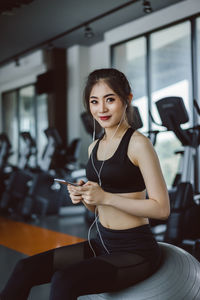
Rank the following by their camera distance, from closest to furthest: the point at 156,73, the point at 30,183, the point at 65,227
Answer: the point at 65,227, the point at 30,183, the point at 156,73

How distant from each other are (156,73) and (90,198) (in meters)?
5.08

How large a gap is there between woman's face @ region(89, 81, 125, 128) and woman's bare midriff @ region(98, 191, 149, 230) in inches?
13.0

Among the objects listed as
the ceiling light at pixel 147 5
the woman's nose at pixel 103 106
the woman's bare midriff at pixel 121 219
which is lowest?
the woman's bare midriff at pixel 121 219

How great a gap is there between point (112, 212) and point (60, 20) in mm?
4952

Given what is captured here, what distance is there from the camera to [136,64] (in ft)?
21.3

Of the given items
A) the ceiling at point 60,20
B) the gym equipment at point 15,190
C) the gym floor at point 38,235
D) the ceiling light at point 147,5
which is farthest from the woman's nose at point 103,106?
the gym equipment at point 15,190

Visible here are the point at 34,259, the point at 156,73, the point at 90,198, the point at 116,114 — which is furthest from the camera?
the point at 156,73

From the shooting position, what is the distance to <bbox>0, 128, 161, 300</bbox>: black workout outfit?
1226 mm

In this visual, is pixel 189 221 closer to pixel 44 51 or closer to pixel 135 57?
pixel 135 57

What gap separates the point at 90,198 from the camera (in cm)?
128

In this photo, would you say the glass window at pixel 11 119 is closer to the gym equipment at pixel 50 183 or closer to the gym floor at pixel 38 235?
the gym equipment at pixel 50 183

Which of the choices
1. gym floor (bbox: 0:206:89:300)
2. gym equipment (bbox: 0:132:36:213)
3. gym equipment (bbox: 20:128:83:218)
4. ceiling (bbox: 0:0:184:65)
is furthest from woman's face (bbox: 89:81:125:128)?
gym equipment (bbox: 0:132:36:213)

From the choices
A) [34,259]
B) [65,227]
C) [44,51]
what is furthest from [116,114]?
[44,51]

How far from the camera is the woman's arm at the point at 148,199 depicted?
1.29m
